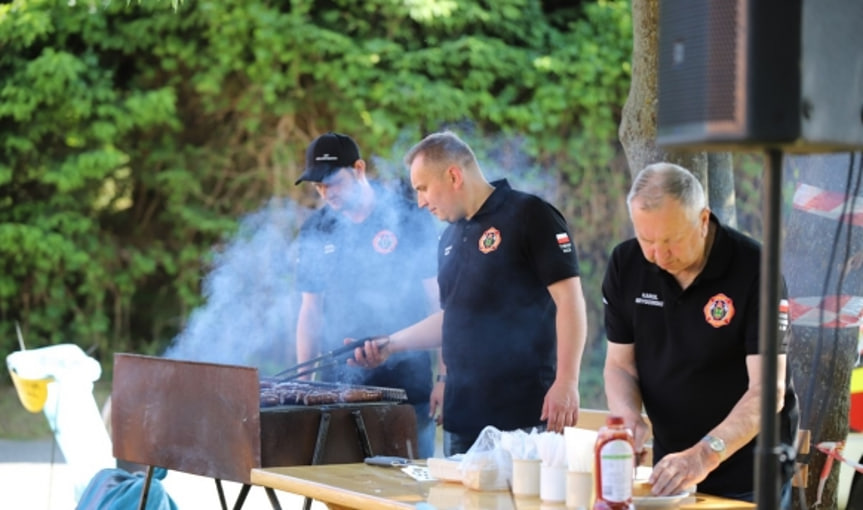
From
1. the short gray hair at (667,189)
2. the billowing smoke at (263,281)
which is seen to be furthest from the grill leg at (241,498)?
the billowing smoke at (263,281)

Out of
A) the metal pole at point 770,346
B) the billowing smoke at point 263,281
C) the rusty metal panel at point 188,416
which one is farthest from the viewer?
the billowing smoke at point 263,281

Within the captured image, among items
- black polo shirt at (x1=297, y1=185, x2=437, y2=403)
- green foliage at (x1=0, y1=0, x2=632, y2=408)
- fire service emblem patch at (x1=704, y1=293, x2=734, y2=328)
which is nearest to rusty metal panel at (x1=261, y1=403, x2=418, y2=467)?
black polo shirt at (x1=297, y1=185, x2=437, y2=403)

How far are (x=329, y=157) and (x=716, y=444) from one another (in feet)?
8.05

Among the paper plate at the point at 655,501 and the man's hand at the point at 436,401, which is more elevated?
the paper plate at the point at 655,501

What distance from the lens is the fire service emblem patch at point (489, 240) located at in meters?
4.04

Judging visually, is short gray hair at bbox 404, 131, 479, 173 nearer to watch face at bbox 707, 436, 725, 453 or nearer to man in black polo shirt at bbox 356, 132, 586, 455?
man in black polo shirt at bbox 356, 132, 586, 455

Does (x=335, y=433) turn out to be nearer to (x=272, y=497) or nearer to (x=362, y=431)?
(x=362, y=431)

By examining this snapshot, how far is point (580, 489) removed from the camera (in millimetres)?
2814

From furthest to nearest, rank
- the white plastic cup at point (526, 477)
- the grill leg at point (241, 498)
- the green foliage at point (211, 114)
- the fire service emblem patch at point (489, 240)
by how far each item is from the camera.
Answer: the green foliage at point (211, 114), the grill leg at point (241, 498), the fire service emblem patch at point (489, 240), the white plastic cup at point (526, 477)

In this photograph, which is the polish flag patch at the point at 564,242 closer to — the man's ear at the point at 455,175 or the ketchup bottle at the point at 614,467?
the man's ear at the point at 455,175

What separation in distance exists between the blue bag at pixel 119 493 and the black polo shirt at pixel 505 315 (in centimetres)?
119

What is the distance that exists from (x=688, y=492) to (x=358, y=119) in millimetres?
6838

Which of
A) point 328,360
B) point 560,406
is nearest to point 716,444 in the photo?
point 560,406

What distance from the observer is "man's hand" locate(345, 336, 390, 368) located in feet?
14.4
